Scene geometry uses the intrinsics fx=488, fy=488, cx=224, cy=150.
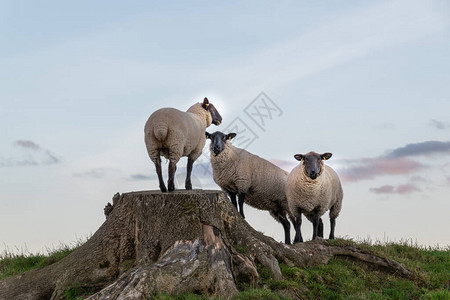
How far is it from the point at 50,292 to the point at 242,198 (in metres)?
5.24

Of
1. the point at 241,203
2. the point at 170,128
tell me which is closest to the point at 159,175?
the point at 170,128

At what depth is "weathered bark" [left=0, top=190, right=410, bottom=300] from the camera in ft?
25.9

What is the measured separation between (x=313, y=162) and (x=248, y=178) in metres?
2.02

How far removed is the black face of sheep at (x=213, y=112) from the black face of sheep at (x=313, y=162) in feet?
10.3

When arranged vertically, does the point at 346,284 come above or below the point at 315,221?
below

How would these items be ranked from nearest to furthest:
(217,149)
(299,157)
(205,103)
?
(299,157) < (217,149) < (205,103)

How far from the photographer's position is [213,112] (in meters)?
13.9

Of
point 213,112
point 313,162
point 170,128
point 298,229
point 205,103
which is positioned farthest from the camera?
point 213,112

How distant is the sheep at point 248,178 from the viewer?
42.1ft

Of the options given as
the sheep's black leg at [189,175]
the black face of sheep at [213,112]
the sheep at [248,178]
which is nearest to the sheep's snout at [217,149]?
the sheep at [248,178]

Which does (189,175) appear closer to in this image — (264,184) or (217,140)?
(217,140)

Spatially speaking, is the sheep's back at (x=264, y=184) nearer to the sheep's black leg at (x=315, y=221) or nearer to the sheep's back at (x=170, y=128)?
the sheep's black leg at (x=315, y=221)

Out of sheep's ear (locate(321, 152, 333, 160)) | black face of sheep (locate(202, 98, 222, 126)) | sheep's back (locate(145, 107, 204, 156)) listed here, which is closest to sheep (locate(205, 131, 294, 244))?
black face of sheep (locate(202, 98, 222, 126))

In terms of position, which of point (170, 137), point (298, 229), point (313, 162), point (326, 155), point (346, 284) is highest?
point (170, 137)
